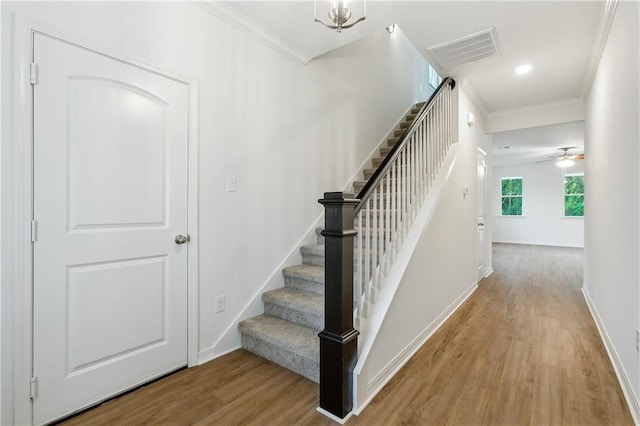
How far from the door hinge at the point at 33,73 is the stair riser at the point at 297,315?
79.7 inches

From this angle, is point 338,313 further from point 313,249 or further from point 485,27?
point 485,27

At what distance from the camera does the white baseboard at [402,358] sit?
188cm

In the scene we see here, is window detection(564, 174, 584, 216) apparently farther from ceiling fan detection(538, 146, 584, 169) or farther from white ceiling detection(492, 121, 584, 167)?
ceiling fan detection(538, 146, 584, 169)

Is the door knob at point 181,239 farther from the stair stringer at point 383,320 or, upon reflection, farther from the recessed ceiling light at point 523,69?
the recessed ceiling light at point 523,69

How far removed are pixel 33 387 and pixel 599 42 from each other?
459 centimetres

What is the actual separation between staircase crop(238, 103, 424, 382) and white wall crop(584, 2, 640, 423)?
6.03 feet

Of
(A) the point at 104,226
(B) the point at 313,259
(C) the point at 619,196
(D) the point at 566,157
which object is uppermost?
(D) the point at 566,157

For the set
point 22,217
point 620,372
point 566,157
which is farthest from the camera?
point 566,157

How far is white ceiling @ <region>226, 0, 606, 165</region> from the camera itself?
2.32 metres

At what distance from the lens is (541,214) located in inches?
385

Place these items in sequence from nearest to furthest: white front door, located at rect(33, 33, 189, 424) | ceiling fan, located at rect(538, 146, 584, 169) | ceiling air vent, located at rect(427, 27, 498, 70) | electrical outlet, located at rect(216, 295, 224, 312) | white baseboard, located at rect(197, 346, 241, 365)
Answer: white front door, located at rect(33, 33, 189, 424) → white baseboard, located at rect(197, 346, 241, 365) → electrical outlet, located at rect(216, 295, 224, 312) → ceiling air vent, located at rect(427, 27, 498, 70) → ceiling fan, located at rect(538, 146, 584, 169)

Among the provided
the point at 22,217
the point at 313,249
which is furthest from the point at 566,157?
the point at 22,217

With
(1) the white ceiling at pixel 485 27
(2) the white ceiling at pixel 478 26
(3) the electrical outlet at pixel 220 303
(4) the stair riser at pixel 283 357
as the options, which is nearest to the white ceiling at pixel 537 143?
(1) the white ceiling at pixel 485 27

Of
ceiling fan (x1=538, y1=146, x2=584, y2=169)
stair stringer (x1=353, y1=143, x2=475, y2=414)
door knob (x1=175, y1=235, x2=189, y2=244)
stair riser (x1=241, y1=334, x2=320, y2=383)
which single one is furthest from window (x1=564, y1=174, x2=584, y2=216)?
door knob (x1=175, y1=235, x2=189, y2=244)
